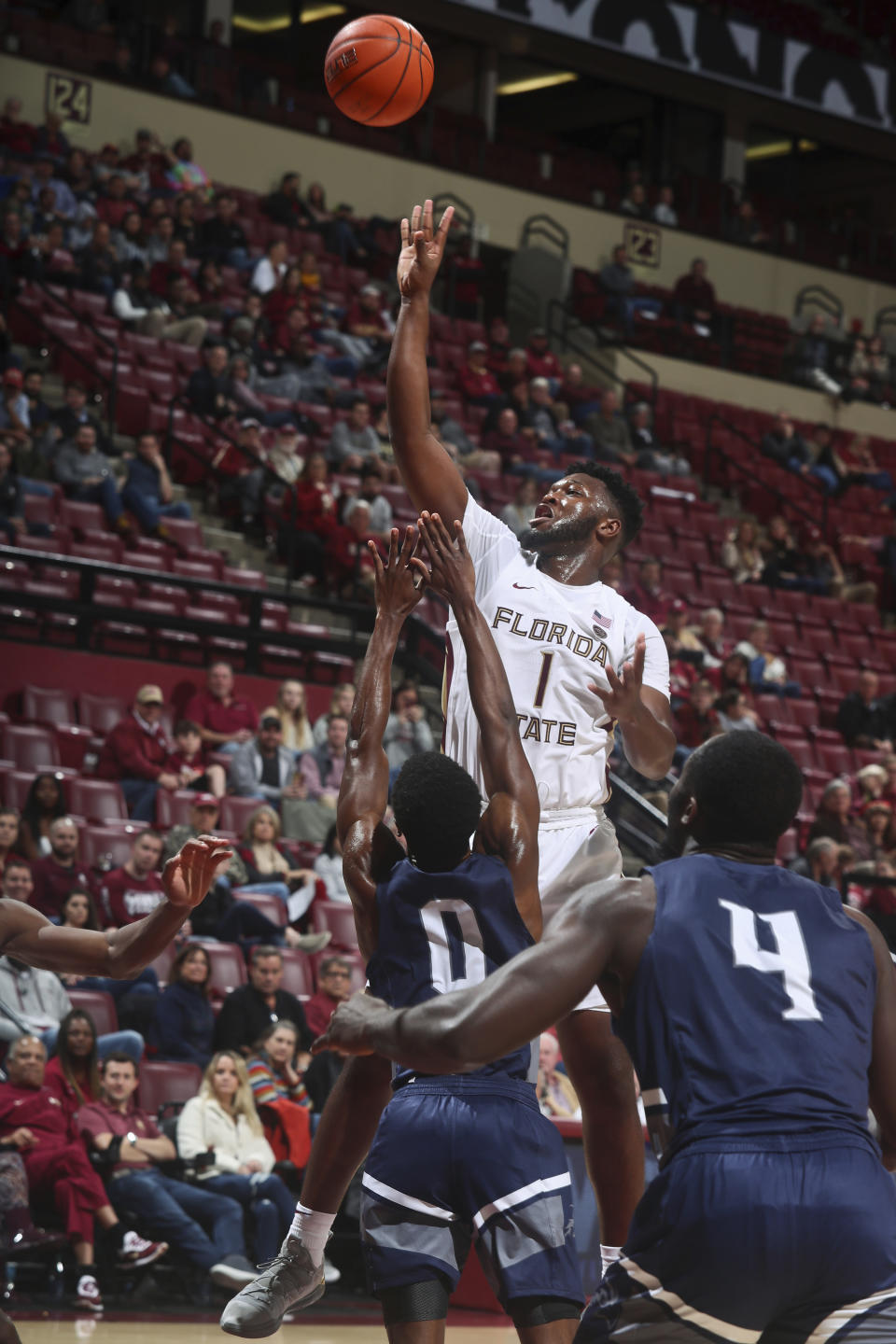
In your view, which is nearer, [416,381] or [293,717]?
[416,381]

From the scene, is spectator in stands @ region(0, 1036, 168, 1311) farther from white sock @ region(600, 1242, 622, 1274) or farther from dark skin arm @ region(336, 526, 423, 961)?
dark skin arm @ region(336, 526, 423, 961)

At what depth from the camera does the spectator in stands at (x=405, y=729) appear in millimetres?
11219

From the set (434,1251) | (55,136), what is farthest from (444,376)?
(434,1251)

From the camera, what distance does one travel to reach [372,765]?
4.02m

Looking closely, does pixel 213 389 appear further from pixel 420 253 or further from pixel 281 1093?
pixel 420 253

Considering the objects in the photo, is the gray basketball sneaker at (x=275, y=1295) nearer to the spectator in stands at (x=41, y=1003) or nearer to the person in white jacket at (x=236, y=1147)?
the person in white jacket at (x=236, y=1147)

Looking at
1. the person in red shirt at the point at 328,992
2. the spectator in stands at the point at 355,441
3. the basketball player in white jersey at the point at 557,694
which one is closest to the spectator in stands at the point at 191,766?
the person in red shirt at the point at 328,992

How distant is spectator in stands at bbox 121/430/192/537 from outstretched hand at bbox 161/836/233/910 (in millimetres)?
8739

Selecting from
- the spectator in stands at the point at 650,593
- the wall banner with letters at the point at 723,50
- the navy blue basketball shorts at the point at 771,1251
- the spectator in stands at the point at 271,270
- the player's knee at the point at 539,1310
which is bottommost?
the player's knee at the point at 539,1310

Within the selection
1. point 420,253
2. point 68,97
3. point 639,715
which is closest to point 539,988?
point 639,715

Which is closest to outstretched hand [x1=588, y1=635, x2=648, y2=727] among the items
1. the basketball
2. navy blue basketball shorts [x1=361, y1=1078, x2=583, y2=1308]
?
navy blue basketball shorts [x1=361, y1=1078, x2=583, y2=1308]

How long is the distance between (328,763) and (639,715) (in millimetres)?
7005

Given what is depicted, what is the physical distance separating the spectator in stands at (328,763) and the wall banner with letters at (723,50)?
1122 centimetres

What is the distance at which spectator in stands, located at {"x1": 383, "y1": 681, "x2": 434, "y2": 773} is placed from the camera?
1122 centimetres
